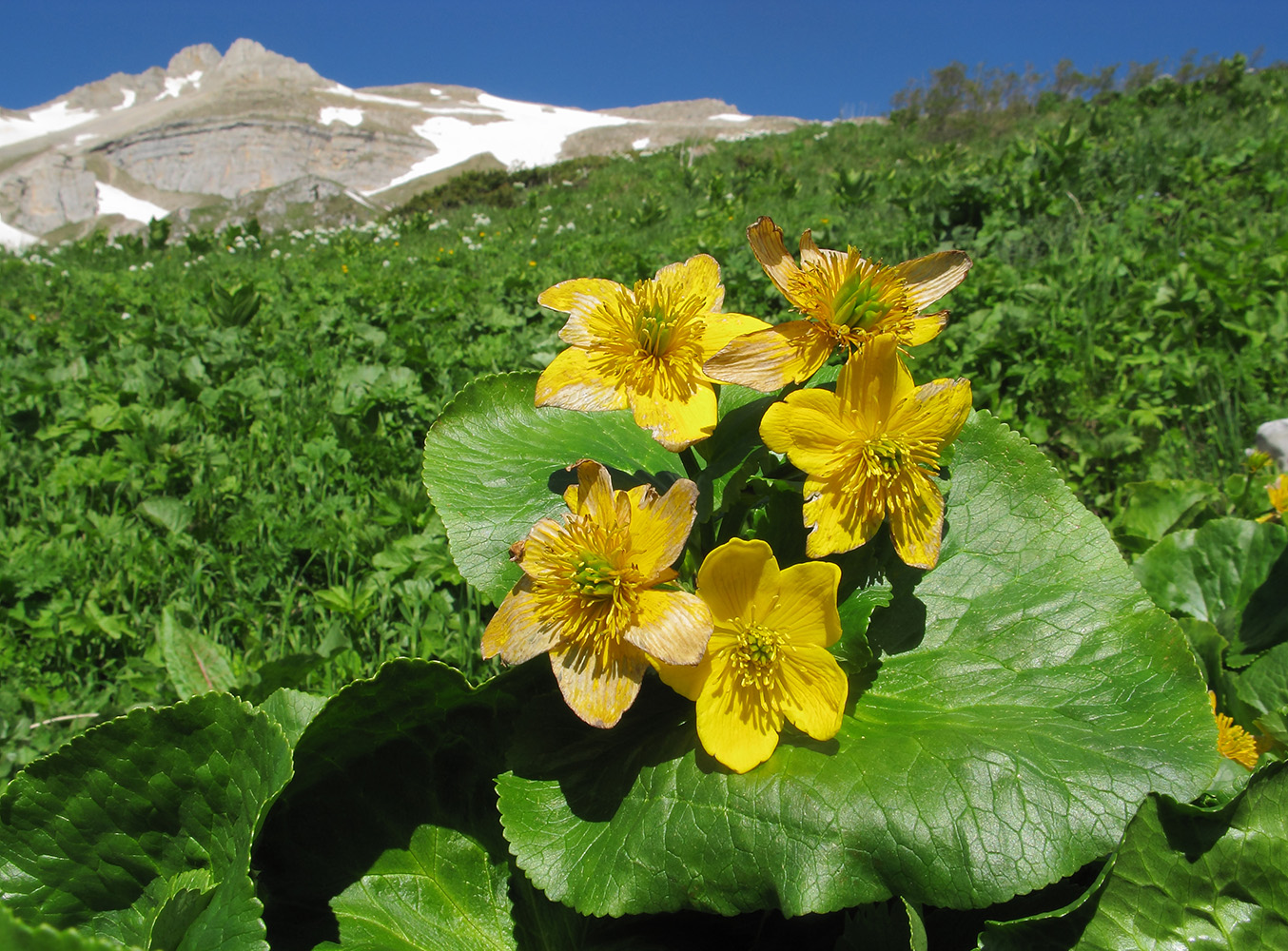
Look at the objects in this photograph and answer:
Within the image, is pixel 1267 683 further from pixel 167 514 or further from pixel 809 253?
pixel 167 514

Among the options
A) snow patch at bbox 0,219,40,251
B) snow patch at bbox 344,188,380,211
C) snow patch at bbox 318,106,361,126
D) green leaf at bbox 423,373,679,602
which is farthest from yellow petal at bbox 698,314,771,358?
snow patch at bbox 318,106,361,126

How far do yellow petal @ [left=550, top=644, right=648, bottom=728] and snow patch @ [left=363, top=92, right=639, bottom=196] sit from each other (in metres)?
60.9

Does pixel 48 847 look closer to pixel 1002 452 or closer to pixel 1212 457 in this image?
pixel 1002 452

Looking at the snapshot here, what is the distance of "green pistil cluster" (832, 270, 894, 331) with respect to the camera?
105 cm

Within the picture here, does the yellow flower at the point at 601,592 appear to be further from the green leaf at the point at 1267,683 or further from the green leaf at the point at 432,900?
the green leaf at the point at 1267,683

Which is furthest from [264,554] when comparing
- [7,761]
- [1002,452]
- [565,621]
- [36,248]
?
[36,248]

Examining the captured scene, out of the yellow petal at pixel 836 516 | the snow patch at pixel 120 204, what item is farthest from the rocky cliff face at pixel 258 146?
the yellow petal at pixel 836 516

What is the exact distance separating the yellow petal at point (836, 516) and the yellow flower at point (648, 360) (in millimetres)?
180

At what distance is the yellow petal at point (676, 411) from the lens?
1.05 m

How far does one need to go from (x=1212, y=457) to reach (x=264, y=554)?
364cm

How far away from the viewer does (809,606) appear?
1063 mm

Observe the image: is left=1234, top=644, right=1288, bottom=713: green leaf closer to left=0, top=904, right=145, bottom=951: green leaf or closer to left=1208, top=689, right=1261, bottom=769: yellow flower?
left=1208, top=689, right=1261, bottom=769: yellow flower

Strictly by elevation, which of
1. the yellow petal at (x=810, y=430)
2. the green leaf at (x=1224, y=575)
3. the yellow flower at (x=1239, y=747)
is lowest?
the yellow flower at (x=1239, y=747)

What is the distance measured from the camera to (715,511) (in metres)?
1.22
